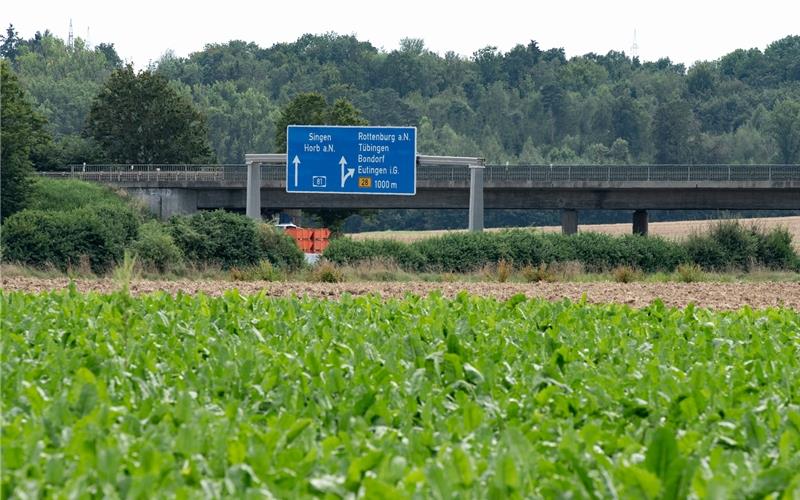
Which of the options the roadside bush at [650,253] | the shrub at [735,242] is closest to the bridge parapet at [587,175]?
the shrub at [735,242]

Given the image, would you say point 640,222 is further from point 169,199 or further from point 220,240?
point 220,240

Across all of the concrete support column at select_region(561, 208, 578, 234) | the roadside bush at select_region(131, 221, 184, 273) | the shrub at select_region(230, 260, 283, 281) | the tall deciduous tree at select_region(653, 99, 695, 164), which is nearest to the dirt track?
the shrub at select_region(230, 260, 283, 281)

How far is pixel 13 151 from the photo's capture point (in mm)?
63594

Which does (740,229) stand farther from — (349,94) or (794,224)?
(349,94)

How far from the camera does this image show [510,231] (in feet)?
158

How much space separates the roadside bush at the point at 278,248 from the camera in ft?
147

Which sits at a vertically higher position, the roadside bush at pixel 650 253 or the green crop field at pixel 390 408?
the green crop field at pixel 390 408

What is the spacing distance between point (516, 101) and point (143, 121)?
93330mm

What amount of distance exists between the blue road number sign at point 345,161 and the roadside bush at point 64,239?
Answer: 708 centimetres

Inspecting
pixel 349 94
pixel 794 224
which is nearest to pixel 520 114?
pixel 349 94

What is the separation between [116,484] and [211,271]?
1406 inches

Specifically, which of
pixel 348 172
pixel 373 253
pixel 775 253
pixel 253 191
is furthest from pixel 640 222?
pixel 373 253

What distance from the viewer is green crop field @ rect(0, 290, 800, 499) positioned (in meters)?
5.57

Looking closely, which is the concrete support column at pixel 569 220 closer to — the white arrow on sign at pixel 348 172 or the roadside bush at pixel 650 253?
the roadside bush at pixel 650 253
